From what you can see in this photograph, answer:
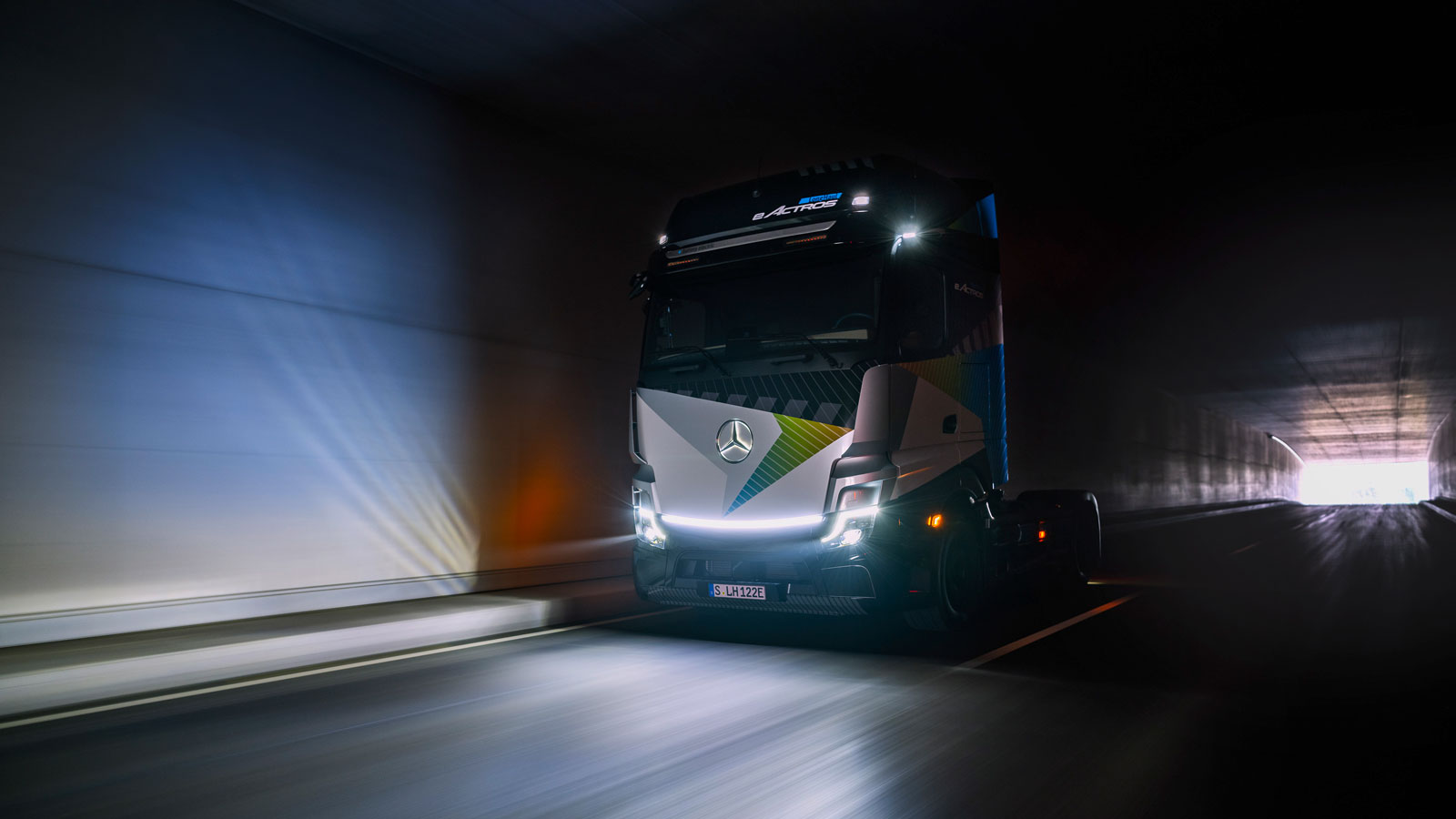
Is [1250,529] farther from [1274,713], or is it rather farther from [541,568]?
[1274,713]

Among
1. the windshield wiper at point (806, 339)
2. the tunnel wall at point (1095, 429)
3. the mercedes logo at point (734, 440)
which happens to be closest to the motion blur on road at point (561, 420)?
the windshield wiper at point (806, 339)

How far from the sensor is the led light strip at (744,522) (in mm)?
7266

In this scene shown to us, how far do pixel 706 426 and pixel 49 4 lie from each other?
18.3 ft

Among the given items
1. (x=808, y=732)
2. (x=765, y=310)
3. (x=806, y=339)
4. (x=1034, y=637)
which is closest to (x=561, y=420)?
(x=765, y=310)

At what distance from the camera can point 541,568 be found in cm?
1129

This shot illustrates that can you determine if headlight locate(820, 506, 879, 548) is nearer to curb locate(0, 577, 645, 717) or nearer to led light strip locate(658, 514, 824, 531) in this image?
led light strip locate(658, 514, 824, 531)

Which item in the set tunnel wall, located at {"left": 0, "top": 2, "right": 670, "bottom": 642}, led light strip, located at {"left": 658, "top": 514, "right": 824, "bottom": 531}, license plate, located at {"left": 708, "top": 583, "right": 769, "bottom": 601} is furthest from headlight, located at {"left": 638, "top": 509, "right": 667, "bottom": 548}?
tunnel wall, located at {"left": 0, "top": 2, "right": 670, "bottom": 642}

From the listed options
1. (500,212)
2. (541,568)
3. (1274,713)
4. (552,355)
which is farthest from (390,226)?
(1274,713)

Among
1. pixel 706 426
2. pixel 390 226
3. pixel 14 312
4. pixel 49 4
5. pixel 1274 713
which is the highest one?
pixel 49 4

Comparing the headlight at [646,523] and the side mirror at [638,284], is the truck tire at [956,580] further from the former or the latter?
the side mirror at [638,284]

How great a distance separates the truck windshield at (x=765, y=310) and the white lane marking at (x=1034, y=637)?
2.44 m

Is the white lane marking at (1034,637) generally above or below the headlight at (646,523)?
below

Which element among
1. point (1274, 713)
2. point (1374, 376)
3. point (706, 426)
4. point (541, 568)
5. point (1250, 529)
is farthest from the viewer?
point (1374, 376)

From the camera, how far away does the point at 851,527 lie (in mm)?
7156
